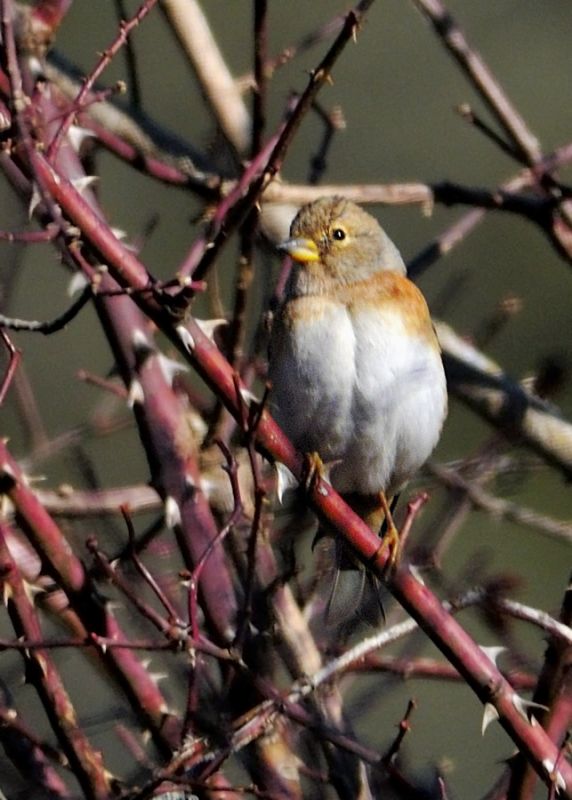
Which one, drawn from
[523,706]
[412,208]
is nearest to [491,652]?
[523,706]

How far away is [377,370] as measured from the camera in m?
3.08

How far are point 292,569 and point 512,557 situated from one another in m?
5.56

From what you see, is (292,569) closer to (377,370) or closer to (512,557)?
(377,370)

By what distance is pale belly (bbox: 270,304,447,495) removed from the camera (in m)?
3.06

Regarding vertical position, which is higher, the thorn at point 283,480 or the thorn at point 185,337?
the thorn at point 185,337

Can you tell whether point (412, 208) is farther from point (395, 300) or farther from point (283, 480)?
point (283, 480)

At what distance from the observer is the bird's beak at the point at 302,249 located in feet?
10.5

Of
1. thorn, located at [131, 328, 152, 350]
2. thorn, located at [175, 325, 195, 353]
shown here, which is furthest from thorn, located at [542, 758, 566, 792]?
thorn, located at [131, 328, 152, 350]

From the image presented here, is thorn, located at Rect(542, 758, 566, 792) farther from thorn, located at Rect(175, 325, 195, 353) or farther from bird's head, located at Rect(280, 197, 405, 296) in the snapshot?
bird's head, located at Rect(280, 197, 405, 296)

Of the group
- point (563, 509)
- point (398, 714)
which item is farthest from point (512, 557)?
point (398, 714)

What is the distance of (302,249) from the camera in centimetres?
325

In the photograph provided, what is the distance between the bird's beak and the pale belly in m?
0.14

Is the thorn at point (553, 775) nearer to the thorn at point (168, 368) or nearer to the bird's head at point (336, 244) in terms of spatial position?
the thorn at point (168, 368)

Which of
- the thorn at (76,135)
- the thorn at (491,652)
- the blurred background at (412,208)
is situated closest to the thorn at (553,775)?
the thorn at (491,652)
